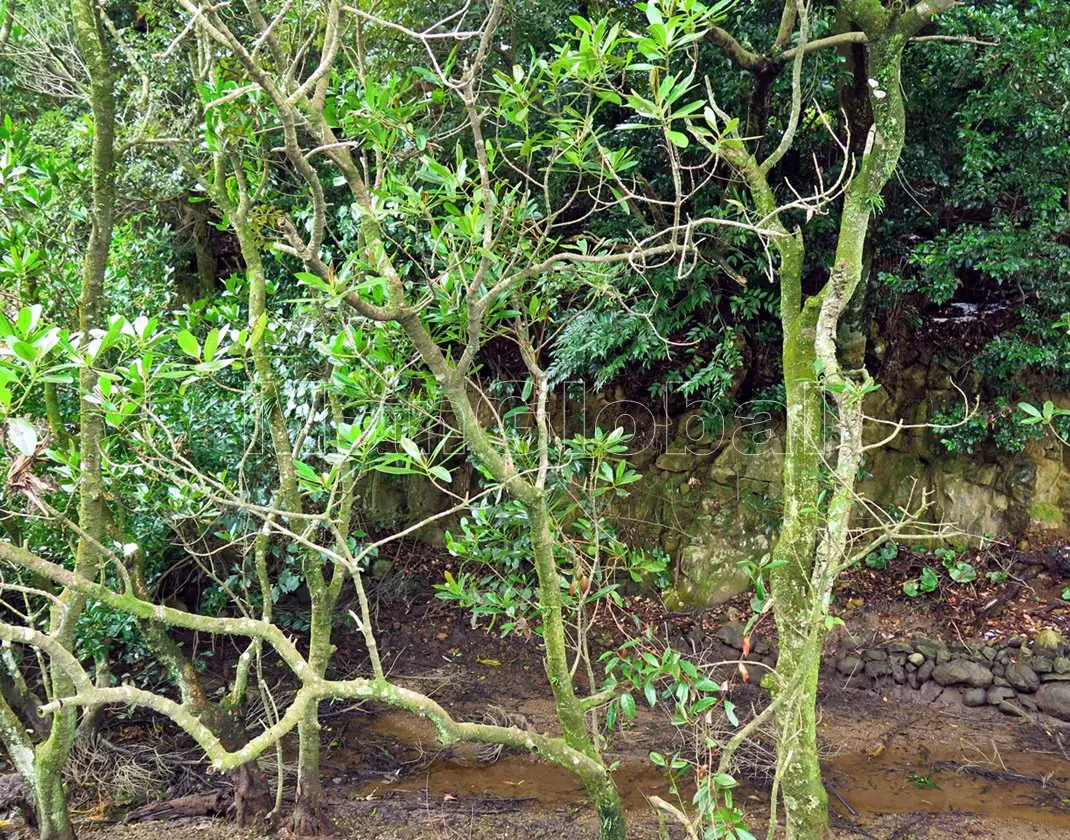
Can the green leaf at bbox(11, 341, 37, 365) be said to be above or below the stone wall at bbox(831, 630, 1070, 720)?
above

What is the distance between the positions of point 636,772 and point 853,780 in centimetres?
122

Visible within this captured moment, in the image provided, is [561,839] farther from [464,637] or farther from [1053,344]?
[1053,344]

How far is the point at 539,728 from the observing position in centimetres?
493

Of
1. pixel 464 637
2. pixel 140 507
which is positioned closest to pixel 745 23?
pixel 140 507

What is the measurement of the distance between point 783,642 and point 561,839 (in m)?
1.48

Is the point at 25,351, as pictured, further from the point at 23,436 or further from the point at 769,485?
the point at 769,485

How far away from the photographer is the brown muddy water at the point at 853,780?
3.84 m

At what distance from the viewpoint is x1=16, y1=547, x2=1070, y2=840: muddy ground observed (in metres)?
3.59

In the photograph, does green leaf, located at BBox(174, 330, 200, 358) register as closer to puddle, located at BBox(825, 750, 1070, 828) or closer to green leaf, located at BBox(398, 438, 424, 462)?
green leaf, located at BBox(398, 438, 424, 462)

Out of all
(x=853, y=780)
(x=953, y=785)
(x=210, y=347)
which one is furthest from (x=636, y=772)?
(x=210, y=347)

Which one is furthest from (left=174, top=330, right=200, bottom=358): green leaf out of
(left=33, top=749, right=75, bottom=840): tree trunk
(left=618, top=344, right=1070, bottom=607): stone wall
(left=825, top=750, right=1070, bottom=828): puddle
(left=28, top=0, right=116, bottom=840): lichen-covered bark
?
(left=618, top=344, right=1070, bottom=607): stone wall

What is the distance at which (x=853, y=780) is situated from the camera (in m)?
4.12

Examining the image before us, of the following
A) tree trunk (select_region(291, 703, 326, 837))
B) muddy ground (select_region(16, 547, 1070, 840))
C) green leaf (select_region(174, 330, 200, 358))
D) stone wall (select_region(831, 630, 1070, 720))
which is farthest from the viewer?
stone wall (select_region(831, 630, 1070, 720))

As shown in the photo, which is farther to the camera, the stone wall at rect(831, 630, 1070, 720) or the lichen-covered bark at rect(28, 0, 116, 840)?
the stone wall at rect(831, 630, 1070, 720)
